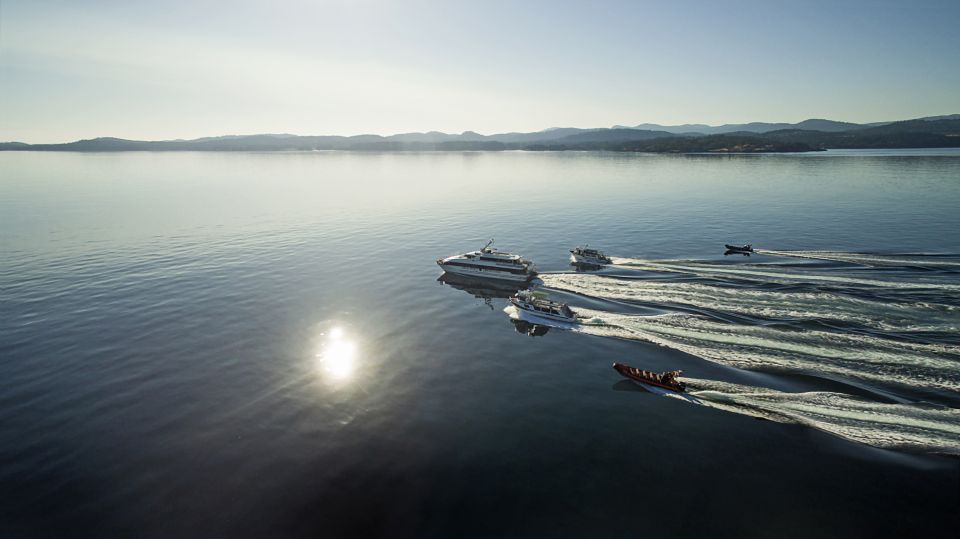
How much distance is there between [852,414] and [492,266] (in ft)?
174

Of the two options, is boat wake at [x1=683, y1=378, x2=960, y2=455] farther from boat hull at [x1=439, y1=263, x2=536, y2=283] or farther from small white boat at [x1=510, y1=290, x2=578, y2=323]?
boat hull at [x1=439, y1=263, x2=536, y2=283]

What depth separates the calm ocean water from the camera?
2947cm

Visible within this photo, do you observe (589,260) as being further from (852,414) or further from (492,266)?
(852,414)

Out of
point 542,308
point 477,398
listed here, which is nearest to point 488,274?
point 542,308

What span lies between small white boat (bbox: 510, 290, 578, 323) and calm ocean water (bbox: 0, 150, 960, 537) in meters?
3.30

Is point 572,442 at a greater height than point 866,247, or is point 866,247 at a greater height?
point 866,247

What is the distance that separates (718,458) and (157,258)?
105 meters

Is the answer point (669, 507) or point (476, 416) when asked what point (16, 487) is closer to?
point (476, 416)

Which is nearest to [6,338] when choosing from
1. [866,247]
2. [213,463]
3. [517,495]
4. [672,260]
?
[213,463]

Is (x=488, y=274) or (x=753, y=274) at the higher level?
(x=753, y=274)

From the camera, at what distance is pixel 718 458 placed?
110ft

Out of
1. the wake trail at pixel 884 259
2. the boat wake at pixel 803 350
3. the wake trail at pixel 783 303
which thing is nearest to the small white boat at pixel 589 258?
the wake trail at pixel 783 303

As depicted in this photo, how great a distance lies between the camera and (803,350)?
150 feet

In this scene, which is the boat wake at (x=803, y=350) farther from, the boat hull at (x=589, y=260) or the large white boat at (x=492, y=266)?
the boat hull at (x=589, y=260)
